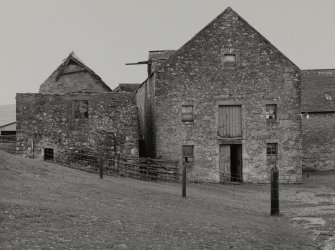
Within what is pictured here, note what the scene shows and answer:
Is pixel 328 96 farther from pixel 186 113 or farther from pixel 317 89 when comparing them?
pixel 186 113

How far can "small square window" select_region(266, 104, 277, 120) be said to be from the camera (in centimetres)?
3203

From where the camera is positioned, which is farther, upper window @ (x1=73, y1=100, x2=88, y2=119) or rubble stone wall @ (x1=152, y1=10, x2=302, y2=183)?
rubble stone wall @ (x1=152, y1=10, x2=302, y2=183)

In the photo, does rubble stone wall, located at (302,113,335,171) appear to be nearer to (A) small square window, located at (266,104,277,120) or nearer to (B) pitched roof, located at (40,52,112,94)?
(A) small square window, located at (266,104,277,120)

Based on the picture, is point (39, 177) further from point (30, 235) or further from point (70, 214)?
point (30, 235)

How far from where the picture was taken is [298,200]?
23641 millimetres

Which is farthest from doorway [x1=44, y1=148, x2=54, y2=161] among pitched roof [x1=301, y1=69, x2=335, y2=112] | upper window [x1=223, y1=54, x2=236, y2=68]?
pitched roof [x1=301, y1=69, x2=335, y2=112]

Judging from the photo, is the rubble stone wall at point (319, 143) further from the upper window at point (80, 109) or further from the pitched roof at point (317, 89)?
the upper window at point (80, 109)

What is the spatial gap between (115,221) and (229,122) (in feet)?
66.3

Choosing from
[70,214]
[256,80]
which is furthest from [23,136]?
[70,214]

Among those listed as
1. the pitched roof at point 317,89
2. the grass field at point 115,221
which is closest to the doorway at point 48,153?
the grass field at point 115,221

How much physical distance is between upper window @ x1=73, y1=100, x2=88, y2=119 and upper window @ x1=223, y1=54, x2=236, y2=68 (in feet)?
30.5

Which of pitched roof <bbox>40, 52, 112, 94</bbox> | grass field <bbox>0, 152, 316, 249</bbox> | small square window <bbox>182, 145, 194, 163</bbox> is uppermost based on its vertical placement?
pitched roof <bbox>40, 52, 112, 94</bbox>

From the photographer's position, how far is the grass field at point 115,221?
1040 centimetres

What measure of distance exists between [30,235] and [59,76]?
2740 cm
